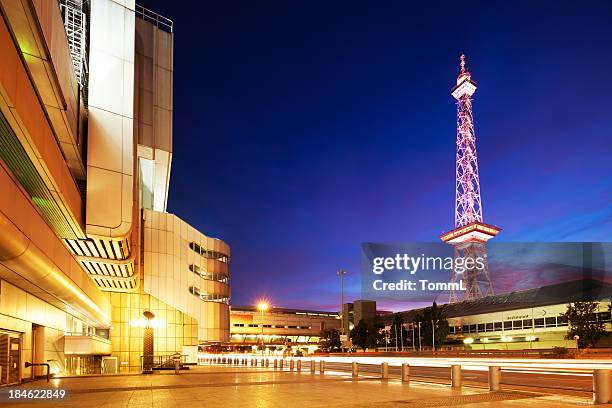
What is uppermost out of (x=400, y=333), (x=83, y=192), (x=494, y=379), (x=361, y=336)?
(x=83, y=192)

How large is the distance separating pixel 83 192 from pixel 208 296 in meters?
34.7

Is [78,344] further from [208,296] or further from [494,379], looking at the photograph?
[208,296]

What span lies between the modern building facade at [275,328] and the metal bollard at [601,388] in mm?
139267

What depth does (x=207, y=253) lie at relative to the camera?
6462 cm

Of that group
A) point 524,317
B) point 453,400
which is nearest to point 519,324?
point 524,317

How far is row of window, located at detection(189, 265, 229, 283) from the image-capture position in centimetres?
6081

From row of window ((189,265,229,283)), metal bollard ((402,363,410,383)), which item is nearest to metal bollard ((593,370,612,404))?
metal bollard ((402,363,410,383))

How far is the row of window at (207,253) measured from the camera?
201 feet

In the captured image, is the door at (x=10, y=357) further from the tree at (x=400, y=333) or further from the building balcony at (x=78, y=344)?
the tree at (x=400, y=333)

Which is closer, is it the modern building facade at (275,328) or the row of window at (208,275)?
the row of window at (208,275)

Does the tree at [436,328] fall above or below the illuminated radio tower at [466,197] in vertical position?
below

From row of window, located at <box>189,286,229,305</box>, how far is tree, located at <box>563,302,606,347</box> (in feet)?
119

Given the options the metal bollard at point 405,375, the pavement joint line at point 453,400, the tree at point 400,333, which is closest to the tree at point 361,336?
the tree at point 400,333

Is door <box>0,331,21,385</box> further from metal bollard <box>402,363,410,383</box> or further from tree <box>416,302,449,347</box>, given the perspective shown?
tree <box>416,302,449,347</box>
